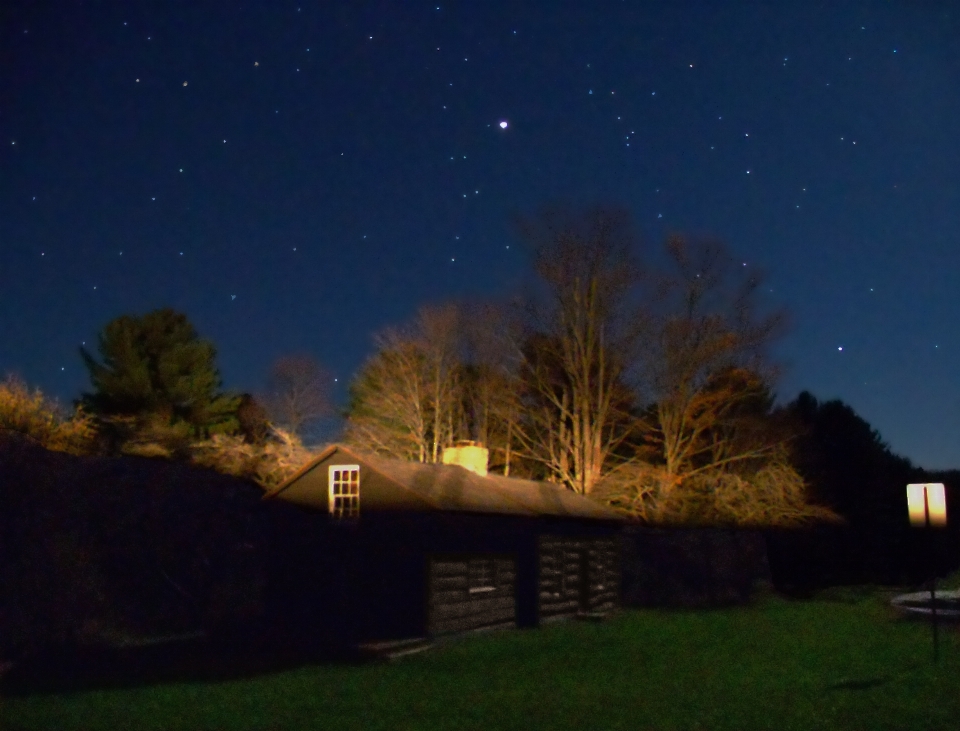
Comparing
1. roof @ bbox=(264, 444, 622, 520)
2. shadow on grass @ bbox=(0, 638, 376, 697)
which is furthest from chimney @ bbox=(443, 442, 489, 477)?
shadow on grass @ bbox=(0, 638, 376, 697)

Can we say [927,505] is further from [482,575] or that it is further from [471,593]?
[482,575]

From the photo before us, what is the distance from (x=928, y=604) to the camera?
26.5 meters

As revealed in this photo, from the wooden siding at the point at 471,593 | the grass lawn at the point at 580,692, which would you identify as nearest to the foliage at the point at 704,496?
the wooden siding at the point at 471,593

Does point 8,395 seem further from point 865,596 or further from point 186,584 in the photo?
point 865,596

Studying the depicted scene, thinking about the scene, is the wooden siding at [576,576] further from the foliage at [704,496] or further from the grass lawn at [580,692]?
the foliage at [704,496]

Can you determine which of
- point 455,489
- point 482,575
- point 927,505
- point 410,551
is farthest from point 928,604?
point 410,551

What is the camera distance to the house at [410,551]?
1980 centimetres

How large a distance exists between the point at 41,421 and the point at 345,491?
12147 mm

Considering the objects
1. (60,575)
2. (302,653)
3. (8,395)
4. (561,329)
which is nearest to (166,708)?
(302,653)

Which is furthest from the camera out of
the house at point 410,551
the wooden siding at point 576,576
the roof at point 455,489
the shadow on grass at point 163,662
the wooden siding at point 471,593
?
the wooden siding at point 576,576

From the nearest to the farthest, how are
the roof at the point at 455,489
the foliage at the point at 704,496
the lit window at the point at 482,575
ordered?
the roof at the point at 455,489 → the lit window at the point at 482,575 → the foliage at the point at 704,496

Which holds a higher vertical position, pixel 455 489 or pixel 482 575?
pixel 455 489

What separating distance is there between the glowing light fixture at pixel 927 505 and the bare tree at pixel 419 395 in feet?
77.1

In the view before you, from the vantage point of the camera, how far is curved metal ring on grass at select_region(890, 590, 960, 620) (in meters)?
24.3
